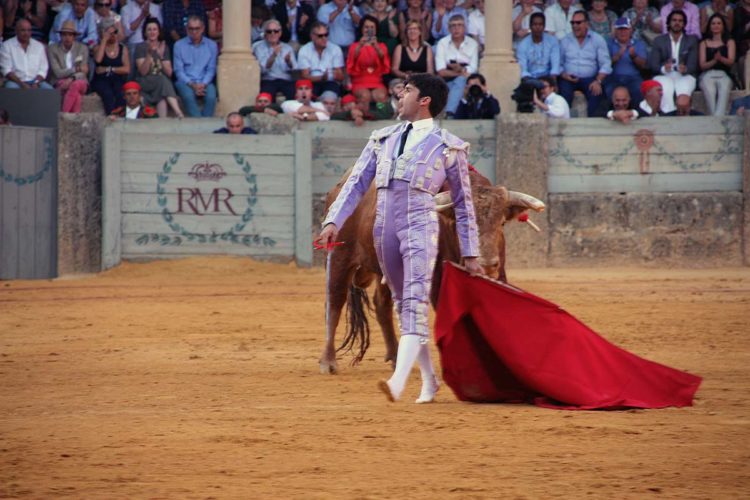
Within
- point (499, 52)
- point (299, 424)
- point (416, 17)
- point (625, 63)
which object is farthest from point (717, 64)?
point (299, 424)

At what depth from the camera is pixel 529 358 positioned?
5.79 m

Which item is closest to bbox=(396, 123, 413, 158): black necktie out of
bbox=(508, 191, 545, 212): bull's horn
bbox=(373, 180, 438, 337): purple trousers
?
bbox=(373, 180, 438, 337): purple trousers

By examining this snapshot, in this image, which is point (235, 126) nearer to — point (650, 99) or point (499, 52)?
point (499, 52)

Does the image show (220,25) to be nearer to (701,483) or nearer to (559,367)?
(559,367)

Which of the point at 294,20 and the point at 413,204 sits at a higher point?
the point at 294,20

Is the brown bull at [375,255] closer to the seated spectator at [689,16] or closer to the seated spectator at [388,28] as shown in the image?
the seated spectator at [388,28]

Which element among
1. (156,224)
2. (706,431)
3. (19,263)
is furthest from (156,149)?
(706,431)

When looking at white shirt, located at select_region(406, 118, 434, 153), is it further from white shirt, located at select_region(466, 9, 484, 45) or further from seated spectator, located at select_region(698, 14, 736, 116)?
white shirt, located at select_region(466, 9, 484, 45)

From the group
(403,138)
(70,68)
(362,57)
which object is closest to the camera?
(403,138)

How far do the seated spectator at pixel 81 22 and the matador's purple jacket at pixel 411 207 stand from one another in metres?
9.41

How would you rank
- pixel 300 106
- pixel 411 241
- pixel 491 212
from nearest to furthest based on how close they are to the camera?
pixel 411 241
pixel 491 212
pixel 300 106

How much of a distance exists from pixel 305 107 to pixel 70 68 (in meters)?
2.68

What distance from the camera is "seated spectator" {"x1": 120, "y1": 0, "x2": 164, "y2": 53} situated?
14828 millimetres

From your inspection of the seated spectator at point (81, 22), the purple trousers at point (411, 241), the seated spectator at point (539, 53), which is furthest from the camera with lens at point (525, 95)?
the purple trousers at point (411, 241)
